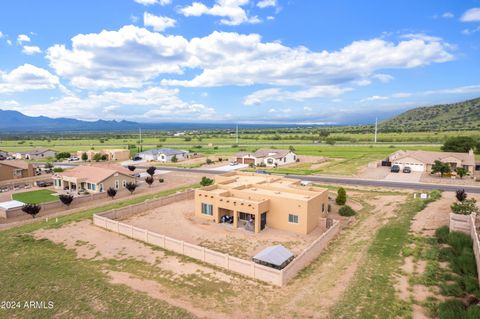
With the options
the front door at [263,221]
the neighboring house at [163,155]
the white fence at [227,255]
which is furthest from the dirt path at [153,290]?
the neighboring house at [163,155]

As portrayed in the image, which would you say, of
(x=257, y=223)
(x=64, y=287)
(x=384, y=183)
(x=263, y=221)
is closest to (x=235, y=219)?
(x=257, y=223)

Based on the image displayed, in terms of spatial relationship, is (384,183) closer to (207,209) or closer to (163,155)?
(207,209)

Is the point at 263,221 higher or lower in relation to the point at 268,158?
lower

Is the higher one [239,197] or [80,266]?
[239,197]

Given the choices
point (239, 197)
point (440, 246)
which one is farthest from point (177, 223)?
Answer: point (440, 246)

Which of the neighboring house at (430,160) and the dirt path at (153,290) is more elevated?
the neighboring house at (430,160)

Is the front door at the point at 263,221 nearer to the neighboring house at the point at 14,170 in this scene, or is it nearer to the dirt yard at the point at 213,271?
the dirt yard at the point at 213,271

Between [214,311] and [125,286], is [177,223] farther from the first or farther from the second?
[214,311]
